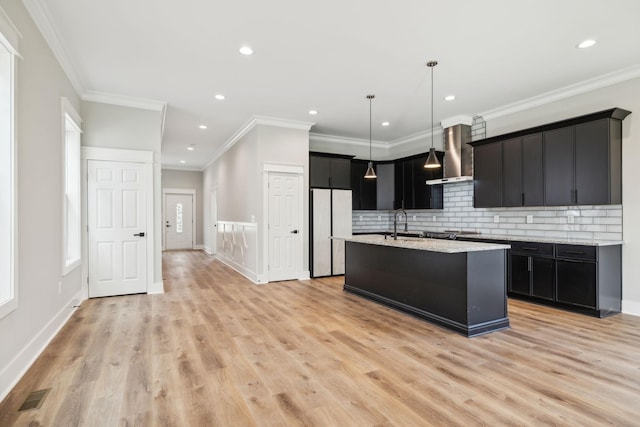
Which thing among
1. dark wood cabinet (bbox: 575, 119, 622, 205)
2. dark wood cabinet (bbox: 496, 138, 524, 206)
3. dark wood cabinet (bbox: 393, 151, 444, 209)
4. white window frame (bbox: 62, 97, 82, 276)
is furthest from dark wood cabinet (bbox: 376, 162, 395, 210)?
white window frame (bbox: 62, 97, 82, 276)

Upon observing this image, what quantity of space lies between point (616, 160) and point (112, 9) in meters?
5.60

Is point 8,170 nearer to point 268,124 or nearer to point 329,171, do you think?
point 268,124

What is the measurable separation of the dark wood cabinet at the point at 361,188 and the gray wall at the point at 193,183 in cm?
675

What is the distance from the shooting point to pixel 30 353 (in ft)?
8.98

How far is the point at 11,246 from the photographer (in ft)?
7.93

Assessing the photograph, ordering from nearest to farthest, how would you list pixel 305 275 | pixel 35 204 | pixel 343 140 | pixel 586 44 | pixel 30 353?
pixel 30 353
pixel 35 204
pixel 586 44
pixel 305 275
pixel 343 140

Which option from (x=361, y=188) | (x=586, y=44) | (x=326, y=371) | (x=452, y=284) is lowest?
A: (x=326, y=371)

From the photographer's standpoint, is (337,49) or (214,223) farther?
(214,223)

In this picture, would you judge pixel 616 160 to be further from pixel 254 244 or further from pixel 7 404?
pixel 7 404

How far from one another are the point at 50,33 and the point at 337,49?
2.70m

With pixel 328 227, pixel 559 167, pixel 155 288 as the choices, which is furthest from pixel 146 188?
pixel 559 167

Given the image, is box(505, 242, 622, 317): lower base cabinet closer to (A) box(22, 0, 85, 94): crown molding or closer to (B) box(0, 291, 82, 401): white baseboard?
(B) box(0, 291, 82, 401): white baseboard

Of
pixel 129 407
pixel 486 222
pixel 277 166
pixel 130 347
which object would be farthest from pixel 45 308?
pixel 486 222

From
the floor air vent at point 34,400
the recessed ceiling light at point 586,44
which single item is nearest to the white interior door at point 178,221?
the floor air vent at point 34,400
